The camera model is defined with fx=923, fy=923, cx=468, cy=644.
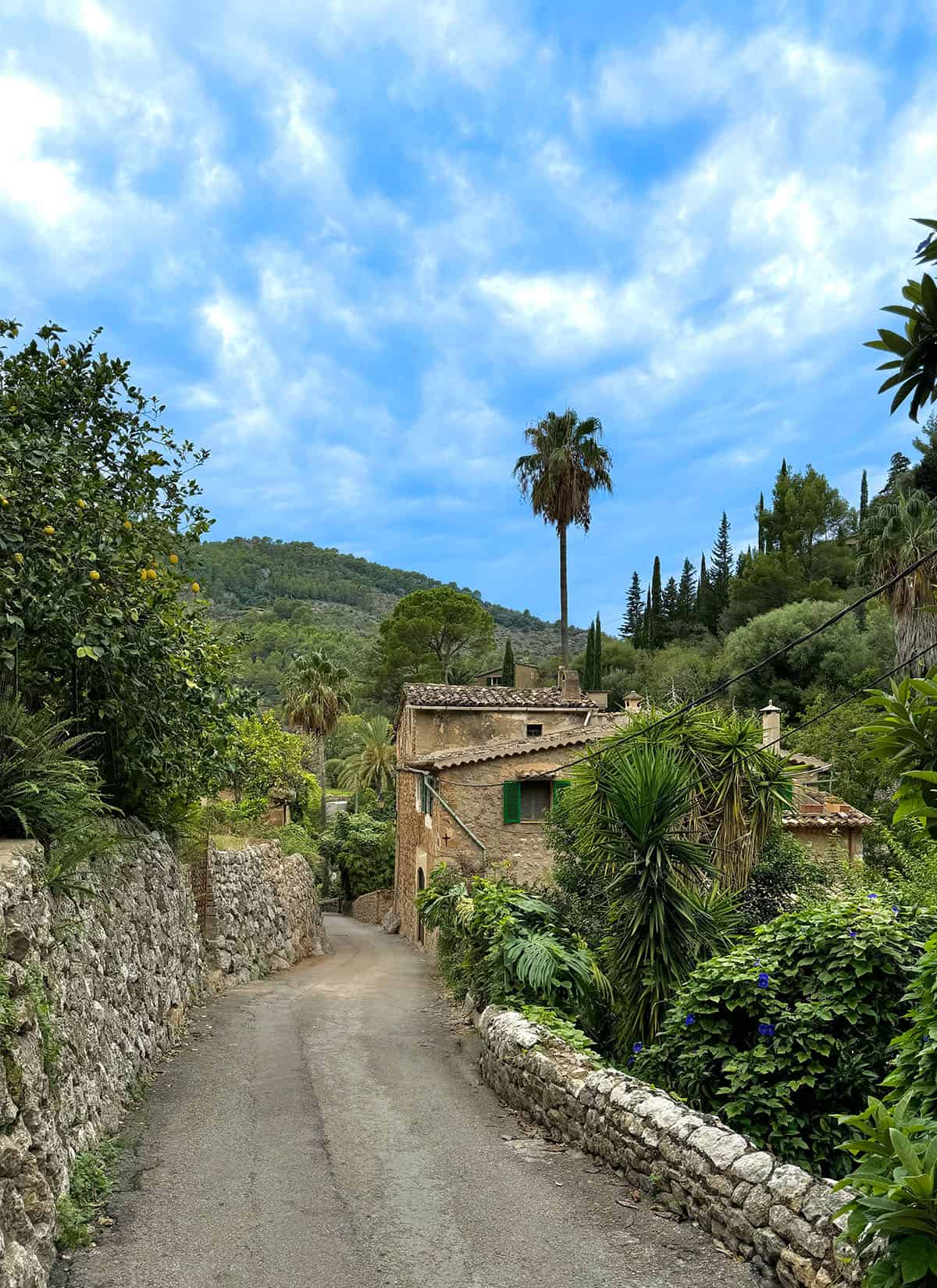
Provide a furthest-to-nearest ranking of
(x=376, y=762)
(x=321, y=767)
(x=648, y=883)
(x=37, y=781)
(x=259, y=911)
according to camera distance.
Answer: (x=321, y=767)
(x=376, y=762)
(x=259, y=911)
(x=648, y=883)
(x=37, y=781)

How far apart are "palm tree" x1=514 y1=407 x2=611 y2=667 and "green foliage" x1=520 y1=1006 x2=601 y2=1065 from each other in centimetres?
2721

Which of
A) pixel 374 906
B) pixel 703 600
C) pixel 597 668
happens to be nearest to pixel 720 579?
pixel 703 600

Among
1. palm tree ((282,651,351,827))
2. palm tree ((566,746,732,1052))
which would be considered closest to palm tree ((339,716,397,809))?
palm tree ((282,651,351,827))

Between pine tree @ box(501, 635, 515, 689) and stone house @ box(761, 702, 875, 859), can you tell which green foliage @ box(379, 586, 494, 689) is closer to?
pine tree @ box(501, 635, 515, 689)

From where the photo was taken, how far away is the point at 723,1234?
233 inches

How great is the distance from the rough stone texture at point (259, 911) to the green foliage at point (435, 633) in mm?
26152

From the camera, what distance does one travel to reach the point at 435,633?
51.6 metres

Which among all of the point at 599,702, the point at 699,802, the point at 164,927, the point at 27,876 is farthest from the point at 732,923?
the point at 599,702

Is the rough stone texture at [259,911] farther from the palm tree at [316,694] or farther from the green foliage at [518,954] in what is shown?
the palm tree at [316,694]

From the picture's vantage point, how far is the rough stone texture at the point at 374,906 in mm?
39406

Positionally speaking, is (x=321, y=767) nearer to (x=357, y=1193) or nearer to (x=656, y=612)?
(x=656, y=612)

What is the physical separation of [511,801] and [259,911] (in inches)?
273

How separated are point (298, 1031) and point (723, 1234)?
8049mm

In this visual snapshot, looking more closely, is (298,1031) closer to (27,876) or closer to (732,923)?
(732,923)
